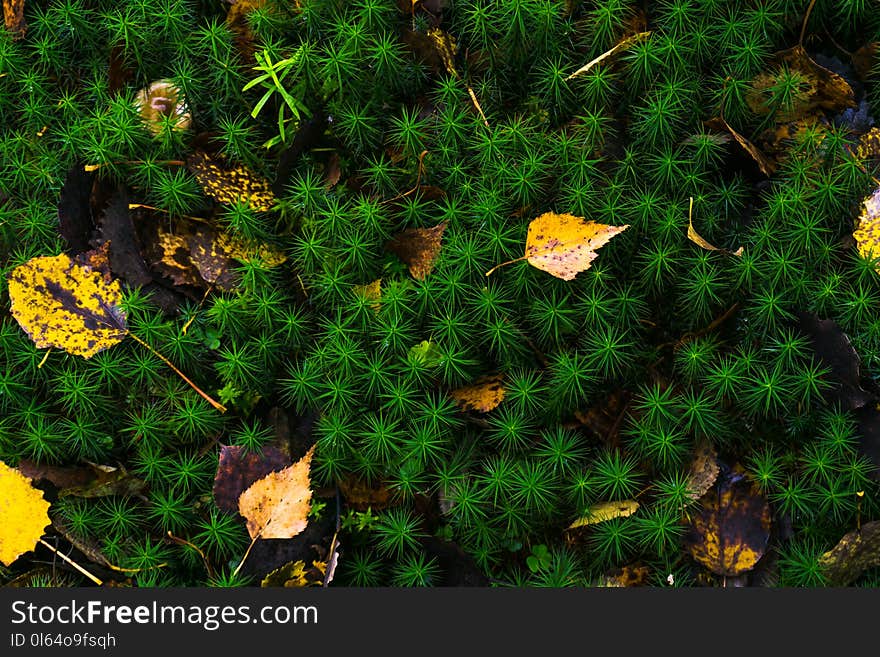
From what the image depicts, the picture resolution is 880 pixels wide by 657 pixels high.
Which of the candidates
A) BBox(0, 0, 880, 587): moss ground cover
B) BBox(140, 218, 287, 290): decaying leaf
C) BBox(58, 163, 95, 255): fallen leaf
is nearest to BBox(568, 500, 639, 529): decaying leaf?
BBox(0, 0, 880, 587): moss ground cover

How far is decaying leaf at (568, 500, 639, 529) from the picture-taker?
8.77 ft

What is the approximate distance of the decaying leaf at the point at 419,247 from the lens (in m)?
2.85

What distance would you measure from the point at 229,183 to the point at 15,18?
49.7 inches

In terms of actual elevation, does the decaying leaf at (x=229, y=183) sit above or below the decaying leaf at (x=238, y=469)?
above

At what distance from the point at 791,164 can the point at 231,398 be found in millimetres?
2316

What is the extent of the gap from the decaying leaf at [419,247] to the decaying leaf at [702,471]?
1.19 meters

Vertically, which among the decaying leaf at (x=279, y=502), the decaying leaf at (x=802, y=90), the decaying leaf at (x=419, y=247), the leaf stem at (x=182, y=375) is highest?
the decaying leaf at (x=802, y=90)

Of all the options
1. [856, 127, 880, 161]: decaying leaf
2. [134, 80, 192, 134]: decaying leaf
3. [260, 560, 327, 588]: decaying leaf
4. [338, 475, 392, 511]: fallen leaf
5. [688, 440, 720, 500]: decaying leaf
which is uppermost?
[856, 127, 880, 161]: decaying leaf

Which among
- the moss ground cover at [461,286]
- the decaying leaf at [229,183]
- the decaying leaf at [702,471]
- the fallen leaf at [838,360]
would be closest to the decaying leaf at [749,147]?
the moss ground cover at [461,286]

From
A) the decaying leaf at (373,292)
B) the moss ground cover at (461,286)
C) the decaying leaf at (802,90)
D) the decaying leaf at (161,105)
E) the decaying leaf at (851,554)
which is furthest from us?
the decaying leaf at (161,105)

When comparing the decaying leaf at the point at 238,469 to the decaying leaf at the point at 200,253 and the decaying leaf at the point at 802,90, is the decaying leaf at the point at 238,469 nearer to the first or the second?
the decaying leaf at the point at 200,253

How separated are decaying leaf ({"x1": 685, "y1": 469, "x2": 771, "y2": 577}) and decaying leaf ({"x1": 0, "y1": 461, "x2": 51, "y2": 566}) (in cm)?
234

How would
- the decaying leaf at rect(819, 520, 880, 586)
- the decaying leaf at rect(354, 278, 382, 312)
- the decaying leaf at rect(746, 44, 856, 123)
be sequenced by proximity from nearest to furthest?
the decaying leaf at rect(819, 520, 880, 586), the decaying leaf at rect(354, 278, 382, 312), the decaying leaf at rect(746, 44, 856, 123)

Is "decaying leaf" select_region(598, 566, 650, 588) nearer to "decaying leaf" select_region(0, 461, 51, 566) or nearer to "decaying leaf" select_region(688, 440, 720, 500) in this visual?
"decaying leaf" select_region(688, 440, 720, 500)
